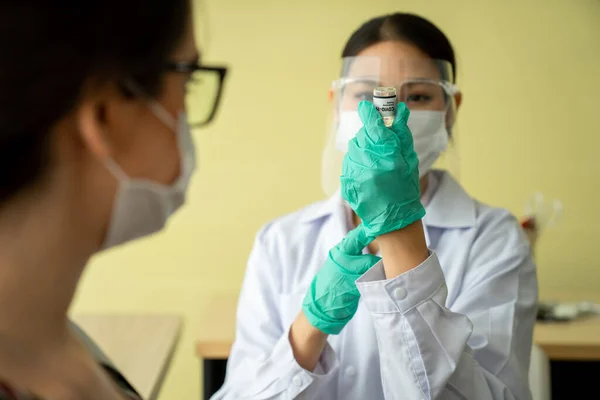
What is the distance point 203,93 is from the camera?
76 centimetres

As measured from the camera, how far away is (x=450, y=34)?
8.36 ft

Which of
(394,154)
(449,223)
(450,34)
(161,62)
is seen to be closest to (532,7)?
(450,34)

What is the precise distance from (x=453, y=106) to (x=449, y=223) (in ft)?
0.83

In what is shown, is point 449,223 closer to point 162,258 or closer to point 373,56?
point 373,56

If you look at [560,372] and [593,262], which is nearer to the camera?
[560,372]

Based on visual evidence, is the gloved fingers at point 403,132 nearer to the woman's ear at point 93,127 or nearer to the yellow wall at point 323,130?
the woman's ear at point 93,127

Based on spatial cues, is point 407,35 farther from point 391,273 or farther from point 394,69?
point 391,273

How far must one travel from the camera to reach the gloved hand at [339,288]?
A: 1150 millimetres

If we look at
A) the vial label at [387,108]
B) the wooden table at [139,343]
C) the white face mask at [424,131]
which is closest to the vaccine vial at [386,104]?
the vial label at [387,108]

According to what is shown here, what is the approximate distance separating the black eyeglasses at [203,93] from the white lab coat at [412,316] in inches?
17.8

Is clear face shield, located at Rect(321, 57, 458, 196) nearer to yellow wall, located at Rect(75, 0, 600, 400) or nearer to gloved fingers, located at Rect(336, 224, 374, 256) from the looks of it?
gloved fingers, located at Rect(336, 224, 374, 256)

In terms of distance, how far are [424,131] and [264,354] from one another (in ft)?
1.80

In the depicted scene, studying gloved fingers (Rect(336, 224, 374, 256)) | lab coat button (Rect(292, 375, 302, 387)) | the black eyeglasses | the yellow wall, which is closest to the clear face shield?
gloved fingers (Rect(336, 224, 374, 256))

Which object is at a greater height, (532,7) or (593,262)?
(532,7)
